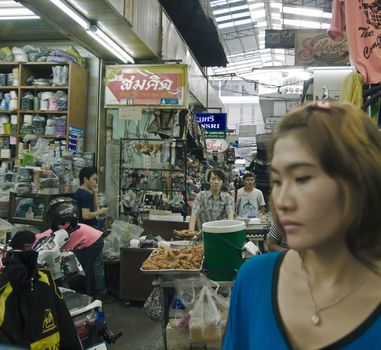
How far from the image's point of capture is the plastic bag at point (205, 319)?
2.64m

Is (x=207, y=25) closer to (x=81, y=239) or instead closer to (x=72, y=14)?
(x=72, y=14)

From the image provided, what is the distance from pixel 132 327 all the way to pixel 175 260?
6.42 ft

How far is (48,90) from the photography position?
262 inches

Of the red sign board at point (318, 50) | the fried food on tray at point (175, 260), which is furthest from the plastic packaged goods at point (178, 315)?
the red sign board at point (318, 50)

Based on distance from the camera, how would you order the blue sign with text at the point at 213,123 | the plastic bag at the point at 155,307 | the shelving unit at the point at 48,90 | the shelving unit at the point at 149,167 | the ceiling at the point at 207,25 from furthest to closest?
the blue sign with text at the point at 213,123, the shelving unit at the point at 48,90, the shelving unit at the point at 149,167, the ceiling at the point at 207,25, the plastic bag at the point at 155,307

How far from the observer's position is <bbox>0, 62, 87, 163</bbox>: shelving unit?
644cm

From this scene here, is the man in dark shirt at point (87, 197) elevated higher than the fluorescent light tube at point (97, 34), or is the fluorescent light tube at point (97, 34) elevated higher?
the fluorescent light tube at point (97, 34)

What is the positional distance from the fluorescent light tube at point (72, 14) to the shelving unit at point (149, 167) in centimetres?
A: 183

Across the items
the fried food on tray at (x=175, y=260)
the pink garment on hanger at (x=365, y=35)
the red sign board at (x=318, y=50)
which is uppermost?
the red sign board at (x=318, y=50)

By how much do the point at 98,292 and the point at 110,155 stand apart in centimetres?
268

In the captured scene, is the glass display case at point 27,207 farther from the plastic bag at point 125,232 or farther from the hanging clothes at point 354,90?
the hanging clothes at point 354,90

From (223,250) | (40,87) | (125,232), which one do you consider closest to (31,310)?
(223,250)

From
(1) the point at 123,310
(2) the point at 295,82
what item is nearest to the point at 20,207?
(1) the point at 123,310

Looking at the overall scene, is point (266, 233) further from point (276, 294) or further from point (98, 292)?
point (276, 294)
